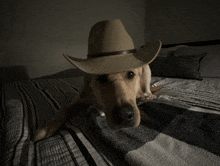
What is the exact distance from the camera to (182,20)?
2578 mm

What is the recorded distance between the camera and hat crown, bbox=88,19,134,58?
28.2 inches

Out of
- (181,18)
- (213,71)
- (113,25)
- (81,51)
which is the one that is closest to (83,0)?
(81,51)

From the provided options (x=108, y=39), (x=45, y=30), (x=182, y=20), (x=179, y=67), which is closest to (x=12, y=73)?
(x=45, y=30)

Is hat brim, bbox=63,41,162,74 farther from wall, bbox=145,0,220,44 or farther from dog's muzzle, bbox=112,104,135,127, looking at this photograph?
wall, bbox=145,0,220,44

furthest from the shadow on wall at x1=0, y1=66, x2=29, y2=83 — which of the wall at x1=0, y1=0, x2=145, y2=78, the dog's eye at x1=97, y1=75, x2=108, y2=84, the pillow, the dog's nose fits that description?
the dog's nose

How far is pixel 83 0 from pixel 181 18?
2.28 m

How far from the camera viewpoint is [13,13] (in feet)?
7.91

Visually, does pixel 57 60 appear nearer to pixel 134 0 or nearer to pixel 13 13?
pixel 13 13

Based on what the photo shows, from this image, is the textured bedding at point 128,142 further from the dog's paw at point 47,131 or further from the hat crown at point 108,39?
the hat crown at point 108,39

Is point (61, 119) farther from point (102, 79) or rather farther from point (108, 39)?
point (108, 39)

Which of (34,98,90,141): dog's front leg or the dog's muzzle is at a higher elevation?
the dog's muzzle

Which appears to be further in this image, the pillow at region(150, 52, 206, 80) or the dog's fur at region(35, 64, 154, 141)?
the pillow at region(150, 52, 206, 80)

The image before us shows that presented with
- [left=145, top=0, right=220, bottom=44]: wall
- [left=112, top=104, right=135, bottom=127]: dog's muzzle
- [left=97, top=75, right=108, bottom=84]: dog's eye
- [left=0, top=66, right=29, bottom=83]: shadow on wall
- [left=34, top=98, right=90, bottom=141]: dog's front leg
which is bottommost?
[left=0, top=66, right=29, bottom=83]: shadow on wall

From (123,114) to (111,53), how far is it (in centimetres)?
35
